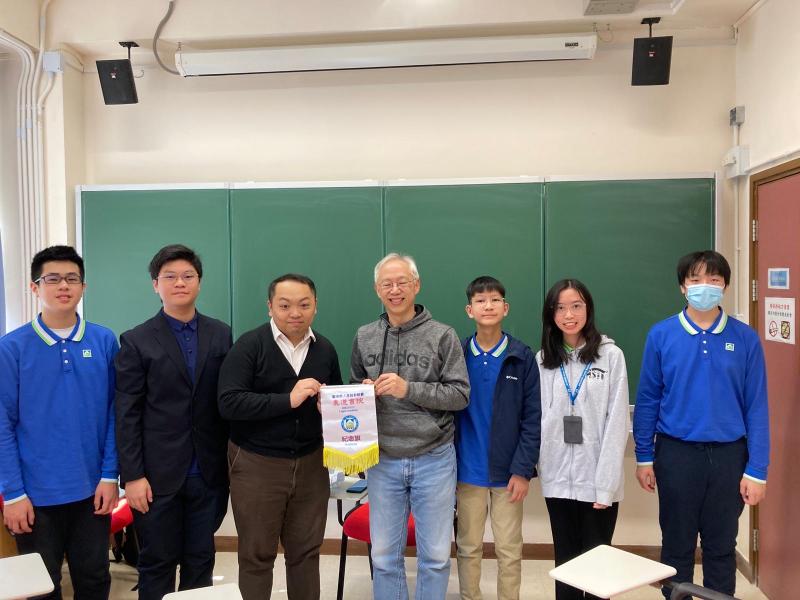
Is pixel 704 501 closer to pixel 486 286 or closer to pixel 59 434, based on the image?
pixel 486 286

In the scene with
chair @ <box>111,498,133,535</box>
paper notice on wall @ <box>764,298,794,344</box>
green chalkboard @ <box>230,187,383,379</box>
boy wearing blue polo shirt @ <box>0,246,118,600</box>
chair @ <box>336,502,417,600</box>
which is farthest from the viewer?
green chalkboard @ <box>230,187,383,379</box>

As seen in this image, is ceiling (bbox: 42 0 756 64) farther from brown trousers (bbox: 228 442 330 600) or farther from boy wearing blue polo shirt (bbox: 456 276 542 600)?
brown trousers (bbox: 228 442 330 600)

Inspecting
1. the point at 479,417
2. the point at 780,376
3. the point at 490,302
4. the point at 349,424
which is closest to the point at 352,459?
the point at 349,424

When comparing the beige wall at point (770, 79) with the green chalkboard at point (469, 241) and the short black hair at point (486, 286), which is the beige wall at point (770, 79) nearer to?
the green chalkboard at point (469, 241)

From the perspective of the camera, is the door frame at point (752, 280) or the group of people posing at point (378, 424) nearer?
the group of people posing at point (378, 424)

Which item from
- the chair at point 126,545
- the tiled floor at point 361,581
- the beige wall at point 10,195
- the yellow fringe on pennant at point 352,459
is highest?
the beige wall at point 10,195

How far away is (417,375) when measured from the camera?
7.82 ft

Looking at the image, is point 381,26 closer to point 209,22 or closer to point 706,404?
point 209,22

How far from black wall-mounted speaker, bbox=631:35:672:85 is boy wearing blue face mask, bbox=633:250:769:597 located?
145 centimetres

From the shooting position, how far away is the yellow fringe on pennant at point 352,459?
2.29 meters

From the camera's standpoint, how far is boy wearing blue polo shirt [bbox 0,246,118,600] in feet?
7.35

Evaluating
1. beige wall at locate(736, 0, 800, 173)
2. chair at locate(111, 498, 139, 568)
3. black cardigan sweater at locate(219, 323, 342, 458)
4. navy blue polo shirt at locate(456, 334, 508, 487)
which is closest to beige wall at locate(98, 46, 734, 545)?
beige wall at locate(736, 0, 800, 173)

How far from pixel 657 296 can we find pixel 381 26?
2239 mm

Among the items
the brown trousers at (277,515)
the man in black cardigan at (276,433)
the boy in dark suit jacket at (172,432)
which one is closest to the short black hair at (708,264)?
the man in black cardigan at (276,433)
